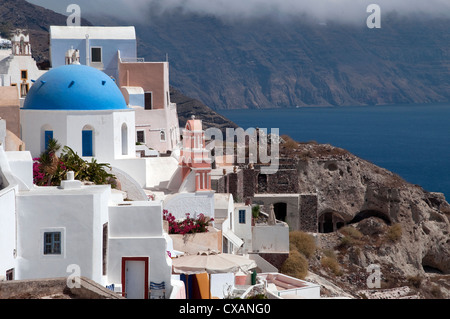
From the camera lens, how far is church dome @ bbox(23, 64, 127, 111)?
34.5 m

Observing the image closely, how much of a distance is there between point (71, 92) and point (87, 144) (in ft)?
7.21

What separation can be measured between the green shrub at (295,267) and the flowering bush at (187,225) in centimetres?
590

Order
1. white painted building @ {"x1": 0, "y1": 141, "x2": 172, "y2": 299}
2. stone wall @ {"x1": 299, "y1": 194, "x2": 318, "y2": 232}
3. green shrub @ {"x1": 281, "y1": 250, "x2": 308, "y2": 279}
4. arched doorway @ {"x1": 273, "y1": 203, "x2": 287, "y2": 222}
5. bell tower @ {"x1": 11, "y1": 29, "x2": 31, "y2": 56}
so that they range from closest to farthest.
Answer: white painted building @ {"x1": 0, "y1": 141, "x2": 172, "y2": 299} → green shrub @ {"x1": 281, "y1": 250, "x2": 308, "y2": 279} → arched doorway @ {"x1": 273, "y1": 203, "x2": 287, "y2": 222} → stone wall @ {"x1": 299, "y1": 194, "x2": 318, "y2": 232} → bell tower @ {"x1": 11, "y1": 29, "x2": 31, "y2": 56}

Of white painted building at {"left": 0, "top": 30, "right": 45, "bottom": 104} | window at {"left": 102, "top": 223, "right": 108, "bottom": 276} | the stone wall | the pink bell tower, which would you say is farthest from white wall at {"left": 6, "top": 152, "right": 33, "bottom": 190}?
white painted building at {"left": 0, "top": 30, "right": 45, "bottom": 104}

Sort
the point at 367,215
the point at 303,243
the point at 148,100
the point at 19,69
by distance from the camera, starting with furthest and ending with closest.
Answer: the point at 367,215 < the point at 148,100 < the point at 19,69 < the point at 303,243

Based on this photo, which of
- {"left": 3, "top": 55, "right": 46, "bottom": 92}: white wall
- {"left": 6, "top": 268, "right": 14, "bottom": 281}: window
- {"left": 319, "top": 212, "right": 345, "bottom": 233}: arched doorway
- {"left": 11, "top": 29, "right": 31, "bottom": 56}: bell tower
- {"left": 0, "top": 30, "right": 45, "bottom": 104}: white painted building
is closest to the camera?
{"left": 6, "top": 268, "right": 14, "bottom": 281}: window

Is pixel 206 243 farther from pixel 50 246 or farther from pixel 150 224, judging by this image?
pixel 50 246

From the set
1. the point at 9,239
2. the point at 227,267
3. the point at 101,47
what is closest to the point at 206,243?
the point at 227,267

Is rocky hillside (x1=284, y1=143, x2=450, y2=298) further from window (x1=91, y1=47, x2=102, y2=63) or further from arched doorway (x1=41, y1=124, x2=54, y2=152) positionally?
arched doorway (x1=41, y1=124, x2=54, y2=152)

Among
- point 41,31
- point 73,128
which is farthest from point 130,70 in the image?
point 41,31

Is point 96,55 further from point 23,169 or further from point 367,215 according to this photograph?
point 23,169

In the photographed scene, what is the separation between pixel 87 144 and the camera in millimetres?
35156

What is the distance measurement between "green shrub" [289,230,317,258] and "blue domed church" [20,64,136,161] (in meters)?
10.3

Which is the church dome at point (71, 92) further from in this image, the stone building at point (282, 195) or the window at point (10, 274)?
the window at point (10, 274)
